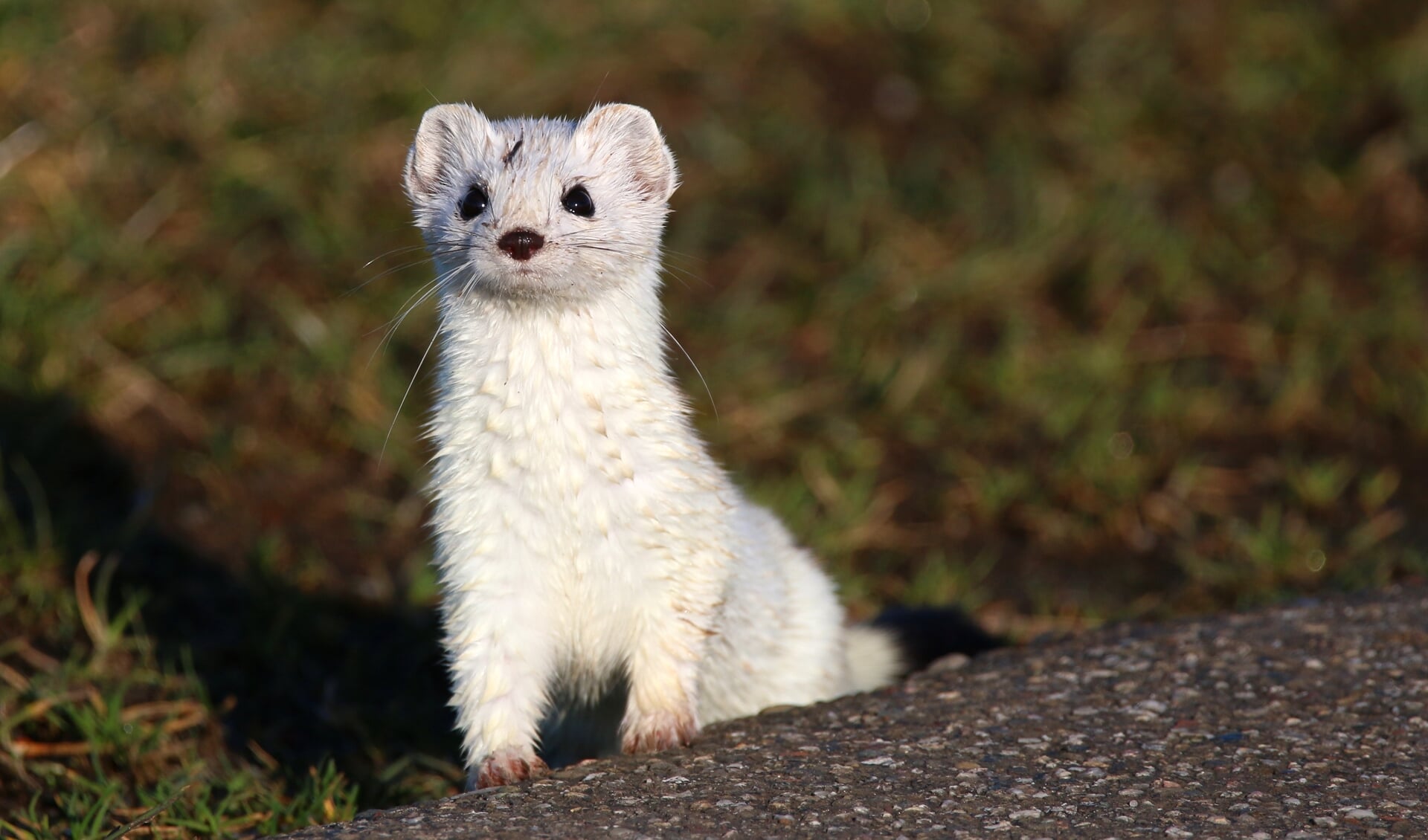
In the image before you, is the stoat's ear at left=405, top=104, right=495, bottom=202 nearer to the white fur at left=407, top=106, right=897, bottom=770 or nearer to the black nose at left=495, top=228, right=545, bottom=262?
the white fur at left=407, top=106, right=897, bottom=770

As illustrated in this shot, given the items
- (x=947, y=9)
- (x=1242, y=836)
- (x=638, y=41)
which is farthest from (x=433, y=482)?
(x=947, y=9)

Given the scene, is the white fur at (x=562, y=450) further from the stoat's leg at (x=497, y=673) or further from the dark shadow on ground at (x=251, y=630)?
the dark shadow on ground at (x=251, y=630)

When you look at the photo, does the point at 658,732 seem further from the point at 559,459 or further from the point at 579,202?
the point at 579,202

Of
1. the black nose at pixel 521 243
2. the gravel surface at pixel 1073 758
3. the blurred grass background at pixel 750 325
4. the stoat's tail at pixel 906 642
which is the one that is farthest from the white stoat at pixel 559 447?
the stoat's tail at pixel 906 642

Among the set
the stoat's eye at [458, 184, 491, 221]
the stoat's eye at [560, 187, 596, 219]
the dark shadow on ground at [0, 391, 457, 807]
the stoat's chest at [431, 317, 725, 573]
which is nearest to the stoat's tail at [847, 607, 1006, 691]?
the stoat's chest at [431, 317, 725, 573]

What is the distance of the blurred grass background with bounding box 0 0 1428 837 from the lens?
4.65m

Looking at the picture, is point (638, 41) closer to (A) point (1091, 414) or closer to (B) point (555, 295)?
(A) point (1091, 414)

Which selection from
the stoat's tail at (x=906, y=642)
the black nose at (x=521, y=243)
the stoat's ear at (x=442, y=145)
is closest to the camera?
the black nose at (x=521, y=243)

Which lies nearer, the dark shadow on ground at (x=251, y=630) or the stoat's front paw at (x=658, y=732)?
the stoat's front paw at (x=658, y=732)

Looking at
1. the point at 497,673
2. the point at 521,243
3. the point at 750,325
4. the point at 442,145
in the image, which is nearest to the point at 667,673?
the point at 497,673

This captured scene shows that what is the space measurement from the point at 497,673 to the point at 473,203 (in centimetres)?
102

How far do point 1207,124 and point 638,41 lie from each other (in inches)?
114

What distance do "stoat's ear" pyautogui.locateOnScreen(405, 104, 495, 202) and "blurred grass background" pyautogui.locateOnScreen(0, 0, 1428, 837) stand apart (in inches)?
45.0

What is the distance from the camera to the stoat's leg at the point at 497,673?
3176 mm
